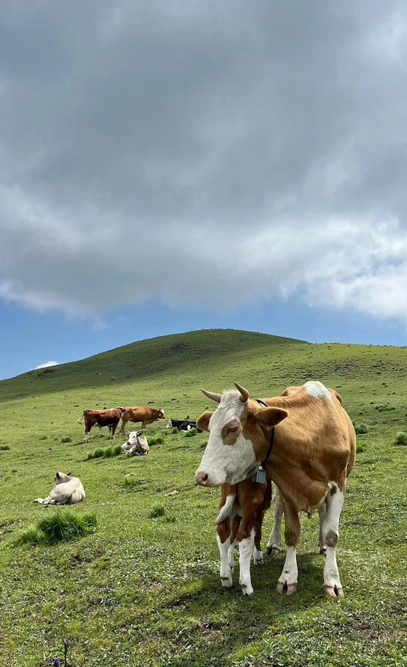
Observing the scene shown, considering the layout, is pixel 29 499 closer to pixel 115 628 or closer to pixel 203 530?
pixel 203 530

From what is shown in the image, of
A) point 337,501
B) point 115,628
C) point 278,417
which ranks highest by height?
point 278,417

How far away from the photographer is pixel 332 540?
652 cm

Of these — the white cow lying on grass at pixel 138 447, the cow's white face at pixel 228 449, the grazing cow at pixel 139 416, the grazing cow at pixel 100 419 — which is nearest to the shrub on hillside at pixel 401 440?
the white cow lying on grass at pixel 138 447

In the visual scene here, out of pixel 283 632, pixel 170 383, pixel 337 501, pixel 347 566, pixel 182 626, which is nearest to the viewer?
pixel 283 632

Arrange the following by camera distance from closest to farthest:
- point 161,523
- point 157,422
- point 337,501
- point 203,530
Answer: point 337,501
point 203,530
point 161,523
point 157,422

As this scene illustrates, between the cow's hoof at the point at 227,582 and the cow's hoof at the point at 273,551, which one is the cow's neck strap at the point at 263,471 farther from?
the cow's hoof at the point at 273,551

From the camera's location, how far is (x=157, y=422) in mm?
34281

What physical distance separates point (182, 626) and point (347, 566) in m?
2.54

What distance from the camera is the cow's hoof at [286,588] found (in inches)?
249

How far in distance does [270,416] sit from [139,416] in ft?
88.7

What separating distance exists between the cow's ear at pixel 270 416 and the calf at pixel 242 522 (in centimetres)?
96

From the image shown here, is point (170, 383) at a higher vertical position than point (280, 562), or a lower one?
higher

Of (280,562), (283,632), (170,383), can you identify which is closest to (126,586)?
(280,562)

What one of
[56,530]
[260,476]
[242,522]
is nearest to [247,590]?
[242,522]
